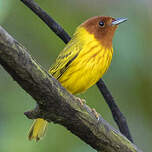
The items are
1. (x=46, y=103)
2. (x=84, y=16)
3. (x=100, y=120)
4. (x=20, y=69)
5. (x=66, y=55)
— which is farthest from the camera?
(x=84, y=16)

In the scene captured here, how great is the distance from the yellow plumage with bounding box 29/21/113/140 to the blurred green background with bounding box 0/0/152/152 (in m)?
0.20

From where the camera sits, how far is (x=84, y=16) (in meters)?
4.61

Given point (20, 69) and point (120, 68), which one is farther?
point (120, 68)

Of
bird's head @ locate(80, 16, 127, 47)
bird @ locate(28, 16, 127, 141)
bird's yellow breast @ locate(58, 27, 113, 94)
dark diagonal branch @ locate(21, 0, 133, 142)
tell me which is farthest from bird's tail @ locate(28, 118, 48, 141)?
bird's head @ locate(80, 16, 127, 47)

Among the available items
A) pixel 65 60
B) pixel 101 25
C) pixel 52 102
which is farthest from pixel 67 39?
pixel 52 102

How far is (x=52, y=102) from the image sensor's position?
2.77m

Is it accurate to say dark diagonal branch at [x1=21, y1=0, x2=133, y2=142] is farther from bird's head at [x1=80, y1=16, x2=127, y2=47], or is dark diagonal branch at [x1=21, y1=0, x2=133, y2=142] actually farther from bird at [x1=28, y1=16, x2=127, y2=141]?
bird's head at [x1=80, y1=16, x2=127, y2=47]

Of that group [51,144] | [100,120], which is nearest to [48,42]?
[51,144]

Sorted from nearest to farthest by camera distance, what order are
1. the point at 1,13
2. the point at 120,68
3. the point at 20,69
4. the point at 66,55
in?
1. the point at 20,69
2. the point at 1,13
3. the point at 66,55
4. the point at 120,68

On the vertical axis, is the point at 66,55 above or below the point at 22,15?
below

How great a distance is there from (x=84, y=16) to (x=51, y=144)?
147 centimetres

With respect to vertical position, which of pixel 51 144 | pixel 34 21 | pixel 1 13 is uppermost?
pixel 1 13

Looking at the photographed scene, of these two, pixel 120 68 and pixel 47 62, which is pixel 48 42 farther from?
pixel 120 68

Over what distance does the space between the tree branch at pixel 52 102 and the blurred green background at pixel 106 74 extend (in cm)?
84
